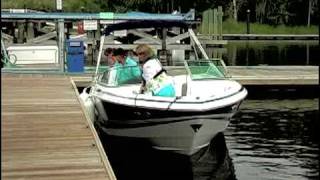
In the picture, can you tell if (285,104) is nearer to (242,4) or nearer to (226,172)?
(226,172)

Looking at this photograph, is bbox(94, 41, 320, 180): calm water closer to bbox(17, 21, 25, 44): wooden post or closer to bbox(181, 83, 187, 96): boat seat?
bbox(181, 83, 187, 96): boat seat

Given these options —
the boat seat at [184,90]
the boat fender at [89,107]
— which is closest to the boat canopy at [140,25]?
the boat fender at [89,107]

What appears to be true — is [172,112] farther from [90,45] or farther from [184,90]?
[90,45]

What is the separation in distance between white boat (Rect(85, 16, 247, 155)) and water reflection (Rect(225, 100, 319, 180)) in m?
1.10

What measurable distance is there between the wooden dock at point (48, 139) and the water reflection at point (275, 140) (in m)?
2.78

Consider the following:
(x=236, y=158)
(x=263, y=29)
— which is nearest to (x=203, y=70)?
(x=236, y=158)

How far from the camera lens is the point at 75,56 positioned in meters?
18.4

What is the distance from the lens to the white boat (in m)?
9.49

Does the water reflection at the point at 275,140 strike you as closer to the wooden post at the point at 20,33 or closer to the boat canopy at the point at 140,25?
the boat canopy at the point at 140,25

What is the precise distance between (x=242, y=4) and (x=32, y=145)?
61.5m

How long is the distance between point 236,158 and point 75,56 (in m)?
8.34

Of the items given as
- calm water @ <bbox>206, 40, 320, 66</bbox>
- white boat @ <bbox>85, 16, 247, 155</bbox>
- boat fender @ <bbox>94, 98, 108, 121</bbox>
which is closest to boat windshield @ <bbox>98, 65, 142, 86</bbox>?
white boat @ <bbox>85, 16, 247, 155</bbox>

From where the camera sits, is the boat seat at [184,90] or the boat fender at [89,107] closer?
the boat seat at [184,90]

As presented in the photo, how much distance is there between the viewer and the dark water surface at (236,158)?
10266mm
